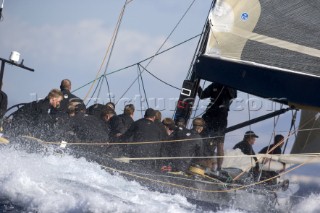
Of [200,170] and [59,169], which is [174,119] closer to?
[200,170]

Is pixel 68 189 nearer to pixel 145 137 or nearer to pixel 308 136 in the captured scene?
pixel 145 137

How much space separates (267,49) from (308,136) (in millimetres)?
1429

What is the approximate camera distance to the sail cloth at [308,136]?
1018 cm

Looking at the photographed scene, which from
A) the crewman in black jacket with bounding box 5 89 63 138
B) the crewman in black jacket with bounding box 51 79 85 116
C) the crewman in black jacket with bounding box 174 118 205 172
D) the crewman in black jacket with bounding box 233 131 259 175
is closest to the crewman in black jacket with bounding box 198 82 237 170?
the crewman in black jacket with bounding box 233 131 259 175

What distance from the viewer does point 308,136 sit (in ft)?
33.9

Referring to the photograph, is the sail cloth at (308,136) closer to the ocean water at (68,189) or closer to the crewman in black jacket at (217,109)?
the crewman in black jacket at (217,109)

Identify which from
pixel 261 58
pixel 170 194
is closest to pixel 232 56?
pixel 261 58

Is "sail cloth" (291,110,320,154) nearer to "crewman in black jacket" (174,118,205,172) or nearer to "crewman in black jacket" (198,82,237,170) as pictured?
"crewman in black jacket" (198,82,237,170)

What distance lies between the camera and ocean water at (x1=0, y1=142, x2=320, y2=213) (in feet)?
20.7

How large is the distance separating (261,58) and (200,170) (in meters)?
1.57

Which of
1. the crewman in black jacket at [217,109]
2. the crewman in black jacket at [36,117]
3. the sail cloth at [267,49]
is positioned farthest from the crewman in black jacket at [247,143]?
the crewman in black jacket at [36,117]

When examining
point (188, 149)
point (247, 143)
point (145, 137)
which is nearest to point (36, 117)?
point (145, 137)

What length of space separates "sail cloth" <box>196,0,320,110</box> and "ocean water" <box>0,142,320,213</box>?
1994 mm

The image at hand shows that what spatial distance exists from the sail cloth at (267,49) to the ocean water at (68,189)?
6.54 ft
